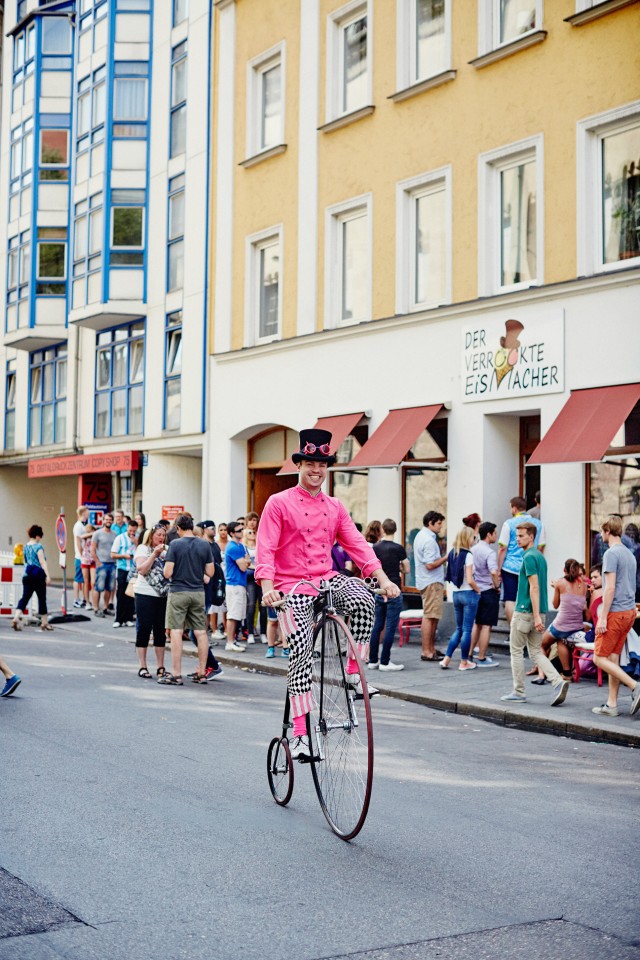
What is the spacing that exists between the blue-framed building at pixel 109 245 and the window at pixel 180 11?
0.18 feet

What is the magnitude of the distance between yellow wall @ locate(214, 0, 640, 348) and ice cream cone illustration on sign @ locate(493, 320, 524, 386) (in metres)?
0.89

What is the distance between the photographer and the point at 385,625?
50.8 ft

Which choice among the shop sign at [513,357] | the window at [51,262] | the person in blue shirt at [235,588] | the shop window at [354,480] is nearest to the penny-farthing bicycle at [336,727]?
the person in blue shirt at [235,588]

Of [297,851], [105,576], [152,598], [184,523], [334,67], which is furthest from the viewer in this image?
[105,576]

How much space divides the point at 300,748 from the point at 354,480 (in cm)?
1421

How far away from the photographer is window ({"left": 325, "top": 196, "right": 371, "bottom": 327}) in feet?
67.9

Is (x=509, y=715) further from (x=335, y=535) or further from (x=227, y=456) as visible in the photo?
(x=227, y=456)

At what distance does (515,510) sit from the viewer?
52.4 ft

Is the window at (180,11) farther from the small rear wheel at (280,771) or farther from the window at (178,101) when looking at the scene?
the small rear wheel at (280,771)

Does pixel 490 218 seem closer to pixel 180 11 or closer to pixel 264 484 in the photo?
pixel 264 484

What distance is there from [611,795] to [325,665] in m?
2.58

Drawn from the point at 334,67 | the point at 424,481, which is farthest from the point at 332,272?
the point at 424,481

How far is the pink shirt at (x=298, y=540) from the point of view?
6.73 meters

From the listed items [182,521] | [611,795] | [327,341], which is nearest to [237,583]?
[182,521]
